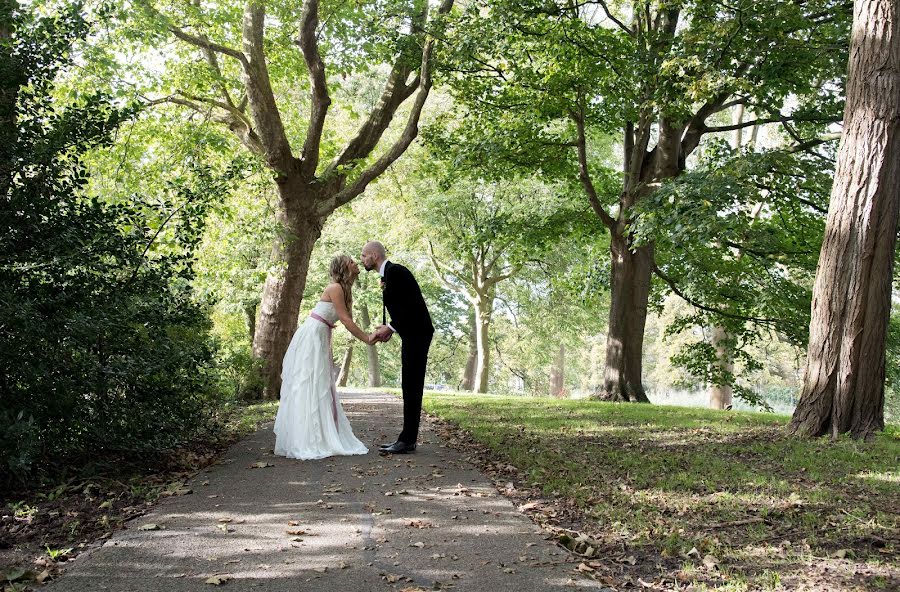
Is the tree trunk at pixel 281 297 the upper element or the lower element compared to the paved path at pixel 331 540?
upper

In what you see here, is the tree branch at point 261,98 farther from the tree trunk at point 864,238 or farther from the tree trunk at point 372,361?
the tree trunk at point 372,361

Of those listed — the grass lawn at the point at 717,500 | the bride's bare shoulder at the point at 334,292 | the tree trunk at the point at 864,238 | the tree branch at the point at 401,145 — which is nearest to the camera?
the grass lawn at the point at 717,500

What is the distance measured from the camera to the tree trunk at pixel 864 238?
8.89m

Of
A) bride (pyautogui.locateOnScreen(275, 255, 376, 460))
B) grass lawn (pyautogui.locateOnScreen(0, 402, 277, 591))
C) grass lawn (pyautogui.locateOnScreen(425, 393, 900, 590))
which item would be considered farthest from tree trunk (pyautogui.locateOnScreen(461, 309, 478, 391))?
grass lawn (pyautogui.locateOnScreen(0, 402, 277, 591))

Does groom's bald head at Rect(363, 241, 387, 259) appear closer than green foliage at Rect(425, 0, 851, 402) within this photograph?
Yes

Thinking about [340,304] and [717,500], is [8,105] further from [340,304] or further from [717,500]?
[717,500]

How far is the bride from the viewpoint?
8.51 meters

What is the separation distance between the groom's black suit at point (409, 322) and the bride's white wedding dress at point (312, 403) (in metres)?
0.87

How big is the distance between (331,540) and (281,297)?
1178 cm

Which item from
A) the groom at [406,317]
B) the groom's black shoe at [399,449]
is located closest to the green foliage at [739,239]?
the groom at [406,317]

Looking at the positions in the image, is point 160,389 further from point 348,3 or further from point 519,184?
point 519,184

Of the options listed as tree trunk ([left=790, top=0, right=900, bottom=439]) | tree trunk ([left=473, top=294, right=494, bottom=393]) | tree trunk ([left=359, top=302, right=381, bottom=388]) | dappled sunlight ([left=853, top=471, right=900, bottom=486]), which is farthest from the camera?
tree trunk ([left=359, top=302, right=381, bottom=388])

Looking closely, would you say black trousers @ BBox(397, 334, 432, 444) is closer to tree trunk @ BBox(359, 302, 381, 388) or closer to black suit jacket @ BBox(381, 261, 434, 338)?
black suit jacket @ BBox(381, 261, 434, 338)

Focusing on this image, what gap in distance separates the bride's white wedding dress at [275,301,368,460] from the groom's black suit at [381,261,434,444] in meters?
0.87
